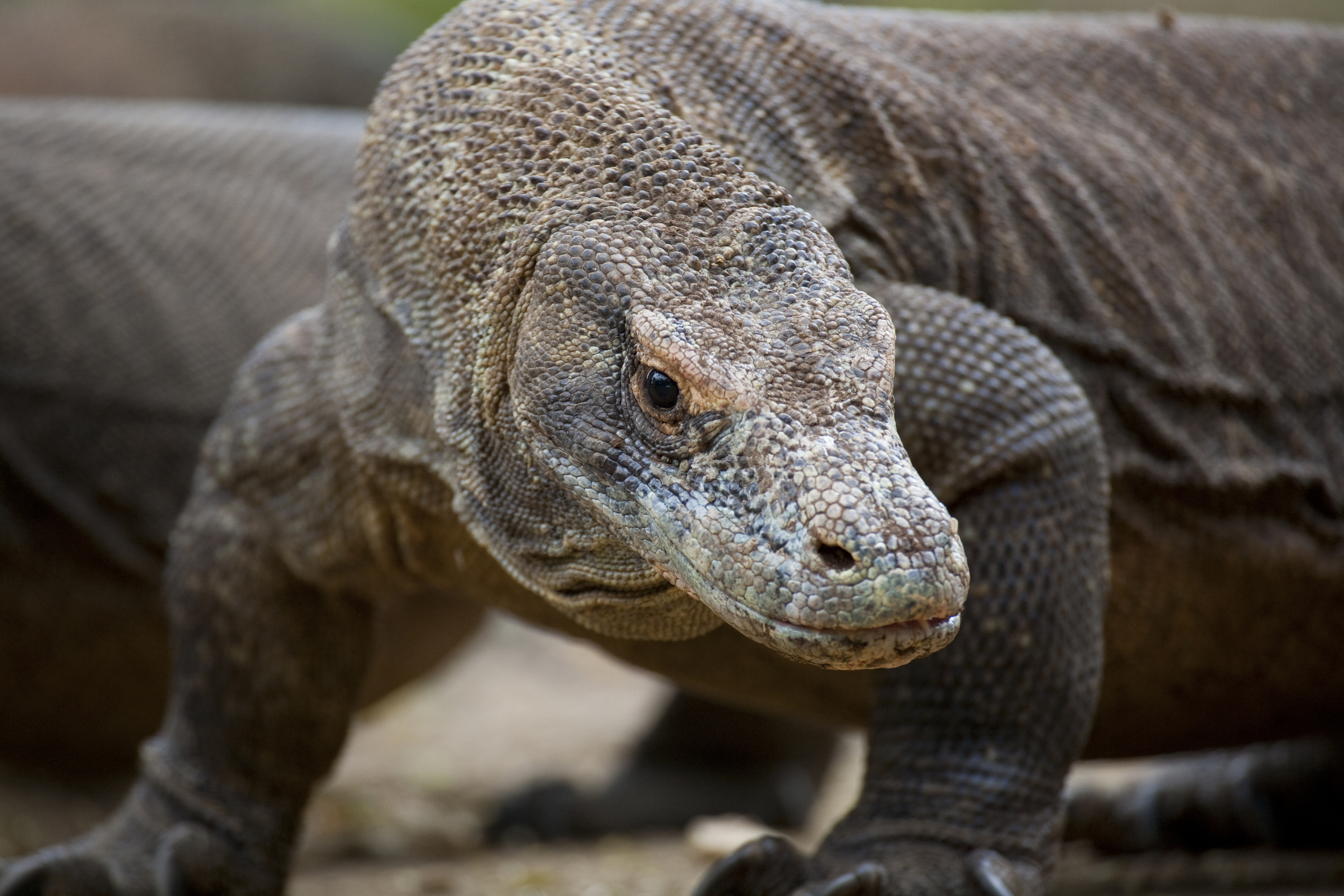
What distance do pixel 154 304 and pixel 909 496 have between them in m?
→ 3.70

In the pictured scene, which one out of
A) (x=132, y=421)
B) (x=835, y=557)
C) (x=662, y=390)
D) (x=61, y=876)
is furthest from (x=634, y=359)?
(x=132, y=421)

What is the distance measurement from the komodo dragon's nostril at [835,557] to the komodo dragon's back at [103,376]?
338cm

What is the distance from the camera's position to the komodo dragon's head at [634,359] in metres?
1.81

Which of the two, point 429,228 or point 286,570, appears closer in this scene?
point 429,228

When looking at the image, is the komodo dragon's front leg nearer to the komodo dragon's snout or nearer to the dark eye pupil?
the komodo dragon's snout

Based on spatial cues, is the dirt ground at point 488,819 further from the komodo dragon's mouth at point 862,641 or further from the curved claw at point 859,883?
the komodo dragon's mouth at point 862,641

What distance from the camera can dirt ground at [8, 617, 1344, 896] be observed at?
4.06 metres

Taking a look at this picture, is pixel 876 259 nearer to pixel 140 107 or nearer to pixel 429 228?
pixel 429 228

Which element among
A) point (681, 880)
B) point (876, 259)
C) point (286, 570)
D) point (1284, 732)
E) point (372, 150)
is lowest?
point (681, 880)

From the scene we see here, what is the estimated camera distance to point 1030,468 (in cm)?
255

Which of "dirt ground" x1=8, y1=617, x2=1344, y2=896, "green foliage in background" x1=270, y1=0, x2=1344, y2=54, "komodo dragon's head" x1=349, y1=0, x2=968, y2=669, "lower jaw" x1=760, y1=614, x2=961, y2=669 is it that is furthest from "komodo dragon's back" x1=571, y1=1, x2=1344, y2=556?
"green foliage in background" x1=270, y1=0, x2=1344, y2=54

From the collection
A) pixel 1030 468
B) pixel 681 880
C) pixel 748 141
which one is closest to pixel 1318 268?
pixel 1030 468

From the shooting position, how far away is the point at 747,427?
1914 millimetres

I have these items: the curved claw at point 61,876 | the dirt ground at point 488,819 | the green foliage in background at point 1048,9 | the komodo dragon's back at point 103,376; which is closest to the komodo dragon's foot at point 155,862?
the curved claw at point 61,876
